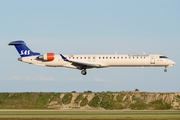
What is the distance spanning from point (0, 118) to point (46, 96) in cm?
2261

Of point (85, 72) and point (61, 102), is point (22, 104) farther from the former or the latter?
point (85, 72)

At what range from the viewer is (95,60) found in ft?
162

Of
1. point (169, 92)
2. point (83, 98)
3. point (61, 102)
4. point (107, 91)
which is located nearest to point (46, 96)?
point (61, 102)

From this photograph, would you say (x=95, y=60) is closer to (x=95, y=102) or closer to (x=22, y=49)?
(x=95, y=102)

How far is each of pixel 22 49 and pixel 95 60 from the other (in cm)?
1395

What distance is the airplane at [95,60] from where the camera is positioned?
1902 inches

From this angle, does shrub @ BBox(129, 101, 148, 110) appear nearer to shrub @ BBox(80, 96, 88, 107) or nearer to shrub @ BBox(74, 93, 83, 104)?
shrub @ BBox(80, 96, 88, 107)

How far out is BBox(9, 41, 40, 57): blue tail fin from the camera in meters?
53.2

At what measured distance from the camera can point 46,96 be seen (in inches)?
1998

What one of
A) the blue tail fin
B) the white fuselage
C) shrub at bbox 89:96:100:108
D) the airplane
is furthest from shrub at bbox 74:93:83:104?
the blue tail fin

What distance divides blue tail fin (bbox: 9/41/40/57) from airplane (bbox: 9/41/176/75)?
0.63 feet

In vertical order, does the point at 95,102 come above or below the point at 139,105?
above

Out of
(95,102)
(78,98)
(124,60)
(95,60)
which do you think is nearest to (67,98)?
(78,98)

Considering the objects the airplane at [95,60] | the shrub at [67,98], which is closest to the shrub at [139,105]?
the airplane at [95,60]
